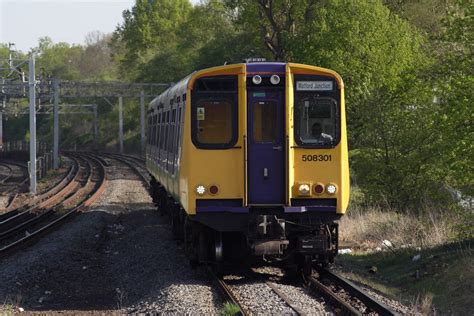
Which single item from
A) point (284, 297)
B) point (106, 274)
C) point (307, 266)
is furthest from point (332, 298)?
point (106, 274)

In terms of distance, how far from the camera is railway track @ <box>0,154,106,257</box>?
1792 cm

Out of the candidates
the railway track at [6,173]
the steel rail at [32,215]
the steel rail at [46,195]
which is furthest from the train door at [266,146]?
the railway track at [6,173]

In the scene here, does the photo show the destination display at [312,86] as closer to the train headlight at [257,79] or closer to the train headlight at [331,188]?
the train headlight at [257,79]

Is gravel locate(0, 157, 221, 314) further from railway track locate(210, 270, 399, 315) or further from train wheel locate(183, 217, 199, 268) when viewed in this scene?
railway track locate(210, 270, 399, 315)

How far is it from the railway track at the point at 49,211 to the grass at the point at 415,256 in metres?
6.87

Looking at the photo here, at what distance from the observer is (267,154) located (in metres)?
11.4

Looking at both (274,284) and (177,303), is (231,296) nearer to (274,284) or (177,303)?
(177,303)

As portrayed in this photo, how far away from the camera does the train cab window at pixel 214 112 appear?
1149 cm

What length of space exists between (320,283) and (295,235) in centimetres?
83

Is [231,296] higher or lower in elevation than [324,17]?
lower

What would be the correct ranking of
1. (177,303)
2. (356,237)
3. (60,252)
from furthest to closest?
(356,237)
(60,252)
(177,303)

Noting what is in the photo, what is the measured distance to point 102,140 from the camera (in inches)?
3307

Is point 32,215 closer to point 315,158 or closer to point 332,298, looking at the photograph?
point 315,158

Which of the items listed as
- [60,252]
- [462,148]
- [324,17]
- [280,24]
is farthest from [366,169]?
[280,24]
